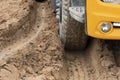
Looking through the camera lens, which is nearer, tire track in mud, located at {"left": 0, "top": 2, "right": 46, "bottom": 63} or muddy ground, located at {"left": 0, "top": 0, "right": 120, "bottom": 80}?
muddy ground, located at {"left": 0, "top": 0, "right": 120, "bottom": 80}

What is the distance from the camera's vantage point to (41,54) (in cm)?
503

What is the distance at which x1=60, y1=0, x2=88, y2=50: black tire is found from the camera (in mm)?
4791

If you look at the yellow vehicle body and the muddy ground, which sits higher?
the yellow vehicle body

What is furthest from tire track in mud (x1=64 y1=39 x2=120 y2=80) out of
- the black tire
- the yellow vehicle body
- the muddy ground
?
the yellow vehicle body

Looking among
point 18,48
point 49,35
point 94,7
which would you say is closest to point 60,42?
point 49,35

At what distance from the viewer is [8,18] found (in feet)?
18.5

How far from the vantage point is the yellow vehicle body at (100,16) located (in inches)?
163

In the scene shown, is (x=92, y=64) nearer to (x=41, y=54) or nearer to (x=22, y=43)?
(x=41, y=54)

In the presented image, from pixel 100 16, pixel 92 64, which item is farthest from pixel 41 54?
pixel 100 16

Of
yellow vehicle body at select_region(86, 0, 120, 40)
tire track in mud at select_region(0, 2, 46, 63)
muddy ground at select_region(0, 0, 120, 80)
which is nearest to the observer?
yellow vehicle body at select_region(86, 0, 120, 40)

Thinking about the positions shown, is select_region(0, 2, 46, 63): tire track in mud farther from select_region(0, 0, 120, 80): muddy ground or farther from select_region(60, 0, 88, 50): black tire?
select_region(60, 0, 88, 50): black tire

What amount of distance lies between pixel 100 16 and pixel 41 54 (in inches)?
44.5

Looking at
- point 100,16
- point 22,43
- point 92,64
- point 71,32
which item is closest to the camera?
point 100,16

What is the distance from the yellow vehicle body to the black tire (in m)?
0.52
